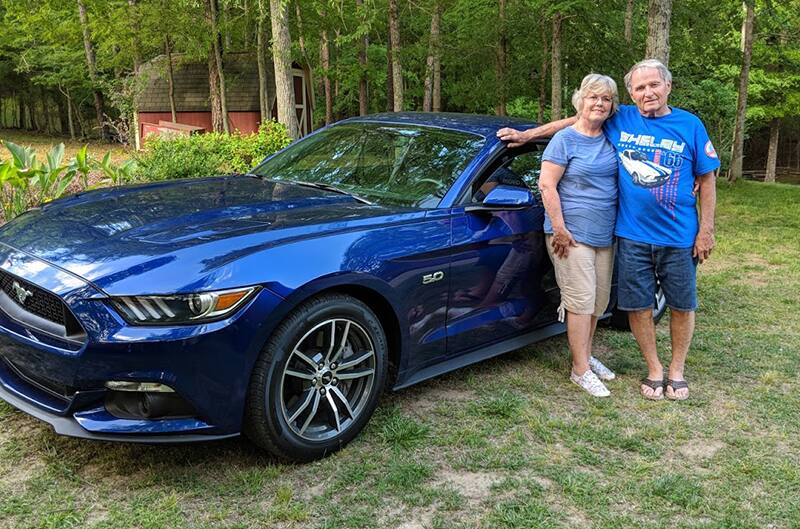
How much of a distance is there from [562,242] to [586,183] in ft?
1.21

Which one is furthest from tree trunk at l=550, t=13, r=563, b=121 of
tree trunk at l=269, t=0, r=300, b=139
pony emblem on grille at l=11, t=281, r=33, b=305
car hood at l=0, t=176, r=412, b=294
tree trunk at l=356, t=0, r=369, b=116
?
pony emblem on grille at l=11, t=281, r=33, b=305

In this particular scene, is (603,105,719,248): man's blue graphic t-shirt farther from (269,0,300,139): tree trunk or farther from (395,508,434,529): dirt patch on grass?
(269,0,300,139): tree trunk

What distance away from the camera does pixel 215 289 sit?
288 centimetres

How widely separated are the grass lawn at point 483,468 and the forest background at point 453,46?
6126 millimetres

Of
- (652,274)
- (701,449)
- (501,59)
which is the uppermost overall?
(501,59)

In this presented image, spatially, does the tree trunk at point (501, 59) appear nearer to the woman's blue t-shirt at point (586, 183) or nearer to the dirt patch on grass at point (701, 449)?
the woman's blue t-shirt at point (586, 183)

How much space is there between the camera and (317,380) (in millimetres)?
3281

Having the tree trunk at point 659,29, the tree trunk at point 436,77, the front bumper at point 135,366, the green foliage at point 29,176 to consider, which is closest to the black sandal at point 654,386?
the front bumper at point 135,366

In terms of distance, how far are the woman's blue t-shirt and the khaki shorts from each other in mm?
96

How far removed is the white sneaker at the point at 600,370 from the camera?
182 inches

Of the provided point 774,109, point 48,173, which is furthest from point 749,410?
point 774,109

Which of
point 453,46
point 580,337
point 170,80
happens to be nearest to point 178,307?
point 580,337

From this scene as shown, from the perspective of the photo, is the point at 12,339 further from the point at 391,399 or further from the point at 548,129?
the point at 548,129

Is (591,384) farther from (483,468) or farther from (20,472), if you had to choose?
(20,472)
